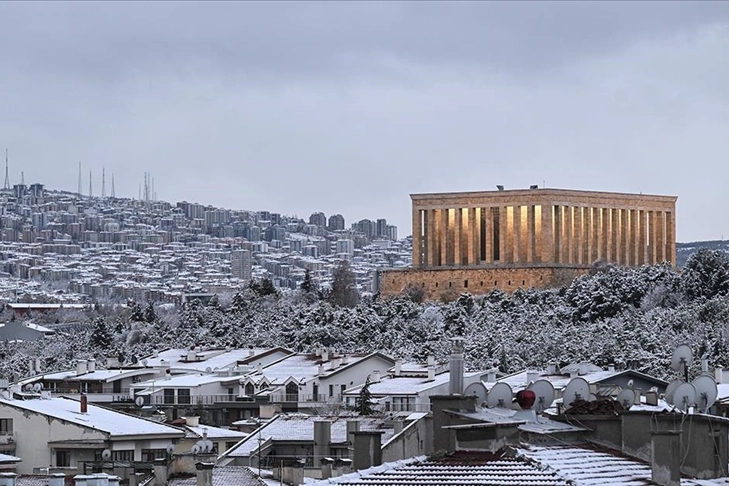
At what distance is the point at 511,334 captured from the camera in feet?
350

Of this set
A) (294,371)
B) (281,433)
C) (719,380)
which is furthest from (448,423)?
(294,371)

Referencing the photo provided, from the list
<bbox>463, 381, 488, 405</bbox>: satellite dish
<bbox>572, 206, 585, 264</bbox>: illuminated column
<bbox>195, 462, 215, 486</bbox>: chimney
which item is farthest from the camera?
<bbox>572, 206, 585, 264</bbox>: illuminated column

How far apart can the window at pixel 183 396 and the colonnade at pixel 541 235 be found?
209 feet

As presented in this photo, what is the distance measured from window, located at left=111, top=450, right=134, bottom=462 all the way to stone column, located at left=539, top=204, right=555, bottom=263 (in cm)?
9660

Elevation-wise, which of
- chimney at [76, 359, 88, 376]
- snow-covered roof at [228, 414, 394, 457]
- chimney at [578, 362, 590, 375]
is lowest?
snow-covered roof at [228, 414, 394, 457]

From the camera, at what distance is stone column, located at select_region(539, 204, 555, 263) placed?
14925cm

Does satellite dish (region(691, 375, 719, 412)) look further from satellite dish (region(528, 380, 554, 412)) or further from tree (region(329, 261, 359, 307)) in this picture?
tree (region(329, 261, 359, 307))

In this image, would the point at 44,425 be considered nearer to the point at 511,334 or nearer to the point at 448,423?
the point at 448,423

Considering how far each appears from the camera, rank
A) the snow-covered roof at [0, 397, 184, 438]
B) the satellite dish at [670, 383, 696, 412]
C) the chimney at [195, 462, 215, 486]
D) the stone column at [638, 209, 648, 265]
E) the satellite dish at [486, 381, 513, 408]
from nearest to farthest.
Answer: the satellite dish at [670, 383, 696, 412], the satellite dish at [486, 381, 513, 408], the chimney at [195, 462, 215, 486], the snow-covered roof at [0, 397, 184, 438], the stone column at [638, 209, 648, 265]

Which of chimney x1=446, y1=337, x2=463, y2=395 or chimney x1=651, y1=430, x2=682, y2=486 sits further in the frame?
chimney x1=446, y1=337, x2=463, y2=395

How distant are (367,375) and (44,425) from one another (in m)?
34.1

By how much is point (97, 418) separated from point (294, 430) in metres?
4.84

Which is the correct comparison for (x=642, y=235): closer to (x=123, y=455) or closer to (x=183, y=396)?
(x=183, y=396)

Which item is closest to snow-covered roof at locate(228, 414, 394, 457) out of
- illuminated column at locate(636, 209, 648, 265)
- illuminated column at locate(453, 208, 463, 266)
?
illuminated column at locate(453, 208, 463, 266)
